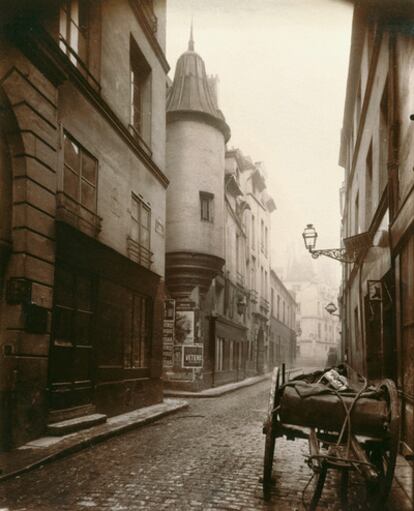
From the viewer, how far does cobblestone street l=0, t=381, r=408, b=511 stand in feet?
18.2

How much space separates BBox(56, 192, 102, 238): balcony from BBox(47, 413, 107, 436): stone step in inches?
134

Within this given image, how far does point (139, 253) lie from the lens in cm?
1414

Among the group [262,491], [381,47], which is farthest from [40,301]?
[381,47]

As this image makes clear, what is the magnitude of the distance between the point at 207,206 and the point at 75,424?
520 inches

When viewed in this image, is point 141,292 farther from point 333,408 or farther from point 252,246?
point 252,246

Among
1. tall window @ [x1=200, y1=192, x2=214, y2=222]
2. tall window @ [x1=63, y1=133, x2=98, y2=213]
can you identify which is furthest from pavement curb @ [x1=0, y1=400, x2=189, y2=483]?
tall window @ [x1=200, y1=192, x2=214, y2=222]

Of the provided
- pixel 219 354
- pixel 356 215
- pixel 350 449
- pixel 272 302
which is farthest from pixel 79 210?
pixel 272 302

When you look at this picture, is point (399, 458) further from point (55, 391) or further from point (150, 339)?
point (150, 339)

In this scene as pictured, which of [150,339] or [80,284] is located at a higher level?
[80,284]

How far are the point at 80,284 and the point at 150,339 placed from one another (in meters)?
4.85

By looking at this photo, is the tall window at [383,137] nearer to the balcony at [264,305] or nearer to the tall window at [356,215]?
the tall window at [356,215]

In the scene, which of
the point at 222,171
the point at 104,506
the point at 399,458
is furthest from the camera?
the point at 222,171

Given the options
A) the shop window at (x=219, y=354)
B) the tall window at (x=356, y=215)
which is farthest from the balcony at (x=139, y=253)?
the shop window at (x=219, y=354)

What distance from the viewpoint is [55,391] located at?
9562 mm
